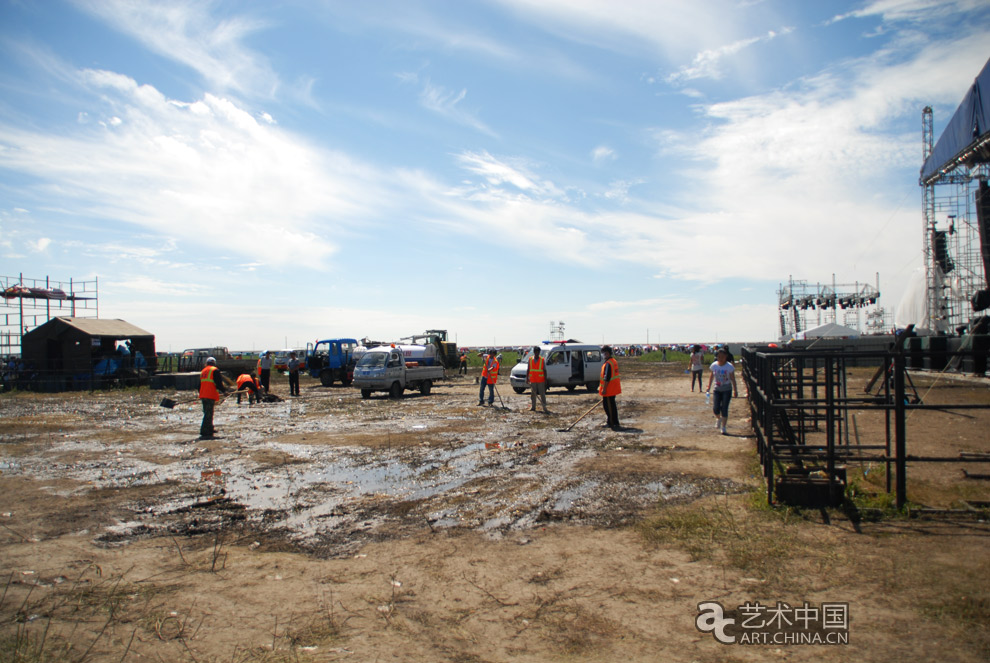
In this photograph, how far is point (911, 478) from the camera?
7879 mm

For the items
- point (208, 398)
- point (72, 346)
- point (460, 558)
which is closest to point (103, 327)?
point (72, 346)

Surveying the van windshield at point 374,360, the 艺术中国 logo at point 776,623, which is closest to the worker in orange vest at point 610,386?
the 艺术中国 logo at point 776,623

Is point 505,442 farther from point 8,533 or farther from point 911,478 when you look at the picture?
point 8,533

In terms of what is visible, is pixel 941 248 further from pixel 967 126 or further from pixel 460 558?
pixel 460 558

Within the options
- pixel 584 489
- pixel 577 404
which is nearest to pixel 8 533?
pixel 584 489

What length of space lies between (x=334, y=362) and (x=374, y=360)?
858cm

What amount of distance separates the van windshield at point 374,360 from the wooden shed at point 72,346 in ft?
49.8

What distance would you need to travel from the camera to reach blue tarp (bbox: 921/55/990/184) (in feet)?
67.0

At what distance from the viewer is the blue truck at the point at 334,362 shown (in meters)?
31.2

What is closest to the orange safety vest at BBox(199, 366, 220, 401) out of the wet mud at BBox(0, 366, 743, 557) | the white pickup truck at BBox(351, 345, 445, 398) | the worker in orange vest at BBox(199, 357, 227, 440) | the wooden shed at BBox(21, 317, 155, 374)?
the worker in orange vest at BBox(199, 357, 227, 440)

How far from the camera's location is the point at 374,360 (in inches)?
936

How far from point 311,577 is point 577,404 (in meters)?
15.4

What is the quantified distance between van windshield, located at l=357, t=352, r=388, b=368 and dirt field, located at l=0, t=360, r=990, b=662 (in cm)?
1293

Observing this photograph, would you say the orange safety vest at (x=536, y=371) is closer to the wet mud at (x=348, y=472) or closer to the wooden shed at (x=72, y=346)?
the wet mud at (x=348, y=472)
